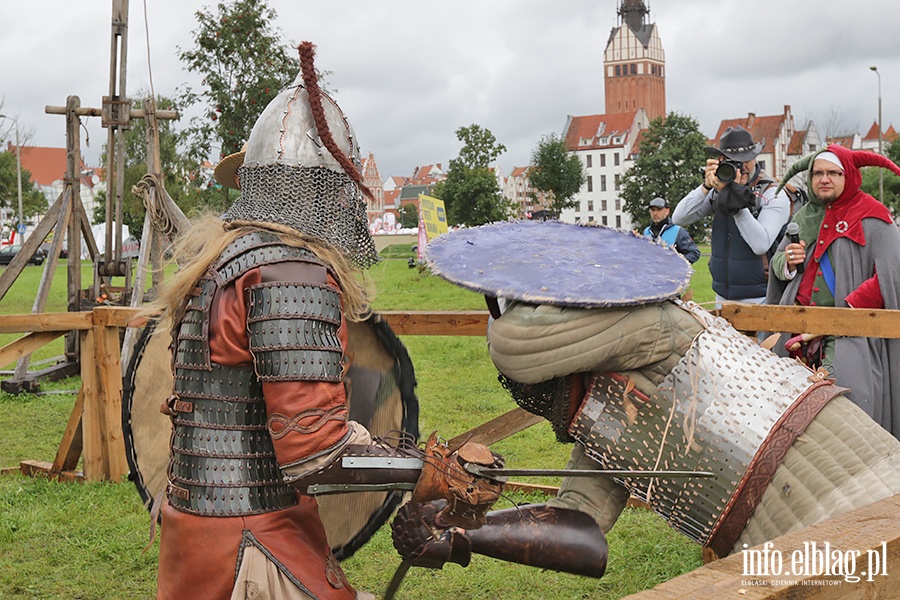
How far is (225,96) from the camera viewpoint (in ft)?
42.5

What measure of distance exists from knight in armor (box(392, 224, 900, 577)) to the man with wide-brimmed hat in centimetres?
176

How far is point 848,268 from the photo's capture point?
4.25m

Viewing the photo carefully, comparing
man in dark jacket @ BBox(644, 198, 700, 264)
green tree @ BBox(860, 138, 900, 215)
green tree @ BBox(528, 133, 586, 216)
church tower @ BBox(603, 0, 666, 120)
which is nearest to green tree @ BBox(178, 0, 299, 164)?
man in dark jacket @ BBox(644, 198, 700, 264)

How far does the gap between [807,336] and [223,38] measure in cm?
1055

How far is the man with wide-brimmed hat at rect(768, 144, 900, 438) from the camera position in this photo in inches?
160

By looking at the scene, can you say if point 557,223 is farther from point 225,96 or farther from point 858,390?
point 225,96

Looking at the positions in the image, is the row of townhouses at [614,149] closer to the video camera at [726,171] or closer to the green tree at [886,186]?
the green tree at [886,186]

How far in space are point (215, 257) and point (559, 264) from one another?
34.0 inches

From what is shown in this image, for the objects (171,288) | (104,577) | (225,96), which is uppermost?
(225,96)

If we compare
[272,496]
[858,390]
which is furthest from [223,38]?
[272,496]

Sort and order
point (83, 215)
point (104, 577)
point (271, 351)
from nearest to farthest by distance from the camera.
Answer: point (271, 351) → point (104, 577) → point (83, 215)

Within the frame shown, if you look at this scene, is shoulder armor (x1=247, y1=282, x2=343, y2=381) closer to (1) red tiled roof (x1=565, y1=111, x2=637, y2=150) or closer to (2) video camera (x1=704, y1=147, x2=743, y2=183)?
(2) video camera (x1=704, y1=147, x2=743, y2=183)

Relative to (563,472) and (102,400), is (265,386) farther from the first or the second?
(102,400)

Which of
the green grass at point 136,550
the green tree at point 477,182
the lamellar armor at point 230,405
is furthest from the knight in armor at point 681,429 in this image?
the green tree at point 477,182
